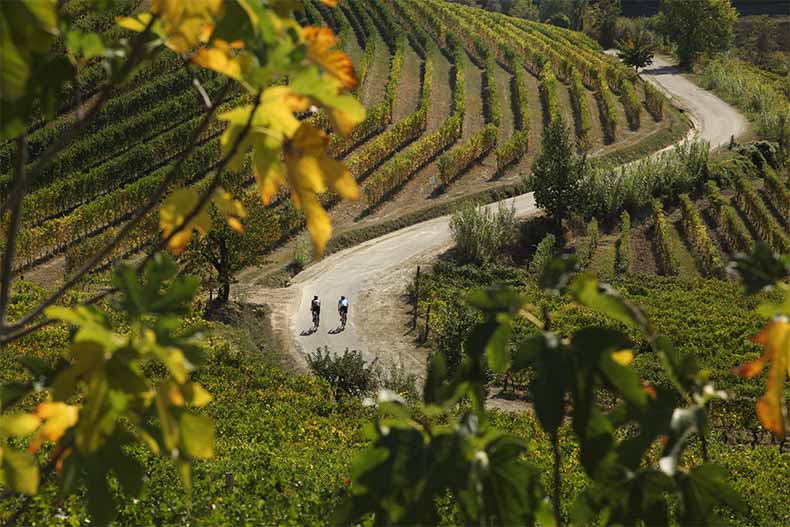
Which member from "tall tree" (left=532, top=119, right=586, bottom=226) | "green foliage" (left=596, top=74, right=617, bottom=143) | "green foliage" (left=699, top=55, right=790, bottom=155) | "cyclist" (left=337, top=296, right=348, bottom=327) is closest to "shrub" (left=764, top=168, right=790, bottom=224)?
"green foliage" (left=699, top=55, right=790, bottom=155)

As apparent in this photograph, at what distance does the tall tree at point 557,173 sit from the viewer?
82.2 feet

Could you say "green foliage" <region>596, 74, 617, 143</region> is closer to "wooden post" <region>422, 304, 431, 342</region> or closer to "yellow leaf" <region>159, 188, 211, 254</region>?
"wooden post" <region>422, 304, 431, 342</region>

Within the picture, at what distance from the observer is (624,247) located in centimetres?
2431

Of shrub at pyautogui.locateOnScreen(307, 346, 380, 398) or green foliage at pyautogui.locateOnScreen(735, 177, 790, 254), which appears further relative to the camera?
green foliage at pyautogui.locateOnScreen(735, 177, 790, 254)

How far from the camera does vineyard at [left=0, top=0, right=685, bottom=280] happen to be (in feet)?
81.6

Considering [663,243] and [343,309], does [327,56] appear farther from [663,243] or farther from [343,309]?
[663,243]

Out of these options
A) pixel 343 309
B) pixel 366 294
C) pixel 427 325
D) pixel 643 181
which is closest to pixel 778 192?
pixel 643 181

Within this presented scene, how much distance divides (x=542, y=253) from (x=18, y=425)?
74.0 feet

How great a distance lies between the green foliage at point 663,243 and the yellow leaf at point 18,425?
23.2 meters

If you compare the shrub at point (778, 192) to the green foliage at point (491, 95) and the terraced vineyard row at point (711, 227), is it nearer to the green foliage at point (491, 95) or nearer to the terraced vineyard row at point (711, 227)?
the terraced vineyard row at point (711, 227)

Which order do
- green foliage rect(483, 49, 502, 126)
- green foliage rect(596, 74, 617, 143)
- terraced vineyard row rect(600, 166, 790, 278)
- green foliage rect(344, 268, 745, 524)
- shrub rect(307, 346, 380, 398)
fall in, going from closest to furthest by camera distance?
1. green foliage rect(344, 268, 745, 524)
2. shrub rect(307, 346, 380, 398)
3. terraced vineyard row rect(600, 166, 790, 278)
4. green foliage rect(596, 74, 617, 143)
5. green foliage rect(483, 49, 502, 126)

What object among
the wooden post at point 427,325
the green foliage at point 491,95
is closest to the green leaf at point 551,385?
the wooden post at point 427,325

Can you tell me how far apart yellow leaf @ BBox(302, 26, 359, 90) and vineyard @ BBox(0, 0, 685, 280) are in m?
17.3

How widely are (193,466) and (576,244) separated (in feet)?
68.0
